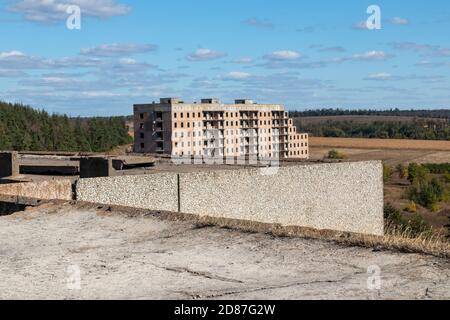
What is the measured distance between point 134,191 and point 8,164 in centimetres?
569

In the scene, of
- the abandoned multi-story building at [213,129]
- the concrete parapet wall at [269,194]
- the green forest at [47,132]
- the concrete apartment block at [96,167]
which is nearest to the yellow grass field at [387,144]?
the abandoned multi-story building at [213,129]

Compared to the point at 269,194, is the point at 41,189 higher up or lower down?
higher up

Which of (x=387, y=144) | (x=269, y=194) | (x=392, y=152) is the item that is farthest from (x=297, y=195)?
(x=387, y=144)

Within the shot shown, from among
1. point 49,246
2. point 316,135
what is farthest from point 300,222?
point 316,135

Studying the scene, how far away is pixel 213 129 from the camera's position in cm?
8244

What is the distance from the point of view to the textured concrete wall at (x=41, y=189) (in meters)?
17.7

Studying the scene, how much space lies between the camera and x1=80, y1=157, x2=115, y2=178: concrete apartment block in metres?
22.9

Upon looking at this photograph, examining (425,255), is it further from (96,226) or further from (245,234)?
(96,226)

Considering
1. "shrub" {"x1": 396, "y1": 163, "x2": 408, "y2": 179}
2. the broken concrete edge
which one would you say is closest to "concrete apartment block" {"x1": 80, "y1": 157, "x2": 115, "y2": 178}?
the broken concrete edge

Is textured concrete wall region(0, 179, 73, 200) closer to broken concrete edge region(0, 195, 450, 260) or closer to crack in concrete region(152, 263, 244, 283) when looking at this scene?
broken concrete edge region(0, 195, 450, 260)

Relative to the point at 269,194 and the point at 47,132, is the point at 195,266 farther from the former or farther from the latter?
the point at 47,132

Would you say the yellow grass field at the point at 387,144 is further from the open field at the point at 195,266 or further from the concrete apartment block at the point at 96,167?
the open field at the point at 195,266

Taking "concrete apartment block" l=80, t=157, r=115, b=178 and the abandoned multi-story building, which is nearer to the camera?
"concrete apartment block" l=80, t=157, r=115, b=178

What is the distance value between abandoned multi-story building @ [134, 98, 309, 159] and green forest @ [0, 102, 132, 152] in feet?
40.2
